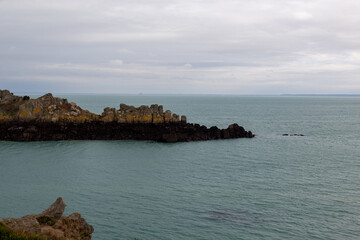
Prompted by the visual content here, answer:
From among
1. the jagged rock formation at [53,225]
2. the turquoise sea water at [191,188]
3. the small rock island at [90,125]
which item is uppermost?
the small rock island at [90,125]

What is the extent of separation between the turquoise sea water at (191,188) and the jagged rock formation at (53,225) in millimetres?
6319

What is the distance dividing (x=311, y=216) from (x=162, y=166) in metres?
25.6

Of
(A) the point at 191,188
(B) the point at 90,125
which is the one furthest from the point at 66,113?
(A) the point at 191,188

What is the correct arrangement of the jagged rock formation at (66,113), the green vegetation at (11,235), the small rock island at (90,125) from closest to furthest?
1. the green vegetation at (11,235)
2. the small rock island at (90,125)
3. the jagged rock formation at (66,113)

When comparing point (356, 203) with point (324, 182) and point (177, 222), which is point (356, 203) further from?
point (177, 222)

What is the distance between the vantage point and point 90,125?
80625 millimetres

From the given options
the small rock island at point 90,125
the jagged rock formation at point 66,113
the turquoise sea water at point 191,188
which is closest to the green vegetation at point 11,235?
the turquoise sea water at point 191,188

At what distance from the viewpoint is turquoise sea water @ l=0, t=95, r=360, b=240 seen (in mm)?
29141

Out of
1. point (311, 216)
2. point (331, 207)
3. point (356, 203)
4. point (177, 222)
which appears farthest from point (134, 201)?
point (356, 203)

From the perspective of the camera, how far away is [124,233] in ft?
91.0

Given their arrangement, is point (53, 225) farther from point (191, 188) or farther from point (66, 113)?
point (66, 113)

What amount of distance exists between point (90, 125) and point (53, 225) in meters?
62.1

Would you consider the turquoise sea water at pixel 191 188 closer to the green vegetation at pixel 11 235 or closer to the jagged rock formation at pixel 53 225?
the jagged rock formation at pixel 53 225

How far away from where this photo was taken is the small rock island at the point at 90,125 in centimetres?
7600
